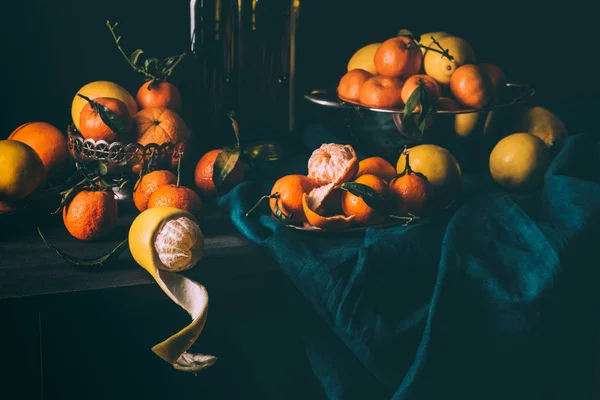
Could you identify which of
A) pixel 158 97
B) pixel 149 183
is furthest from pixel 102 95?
pixel 149 183

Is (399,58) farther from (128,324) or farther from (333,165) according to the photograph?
(128,324)

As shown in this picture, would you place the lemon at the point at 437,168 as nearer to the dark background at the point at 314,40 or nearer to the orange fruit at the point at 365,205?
the orange fruit at the point at 365,205

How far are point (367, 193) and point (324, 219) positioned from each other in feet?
0.27

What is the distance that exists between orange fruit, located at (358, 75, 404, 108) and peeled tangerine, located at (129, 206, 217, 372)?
0.50 m

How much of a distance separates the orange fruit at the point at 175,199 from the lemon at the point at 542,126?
0.73 metres

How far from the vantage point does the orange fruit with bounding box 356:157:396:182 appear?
1234 mm

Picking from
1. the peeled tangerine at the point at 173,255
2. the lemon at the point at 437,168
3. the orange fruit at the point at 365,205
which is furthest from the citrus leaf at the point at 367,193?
the peeled tangerine at the point at 173,255

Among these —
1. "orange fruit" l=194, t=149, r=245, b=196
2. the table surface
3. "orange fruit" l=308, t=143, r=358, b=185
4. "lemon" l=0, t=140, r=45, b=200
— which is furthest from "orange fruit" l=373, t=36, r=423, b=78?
"lemon" l=0, t=140, r=45, b=200

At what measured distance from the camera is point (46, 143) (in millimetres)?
1309

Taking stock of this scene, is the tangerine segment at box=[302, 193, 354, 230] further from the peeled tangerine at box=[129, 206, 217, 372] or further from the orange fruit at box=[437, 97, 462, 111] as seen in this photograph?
the orange fruit at box=[437, 97, 462, 111]

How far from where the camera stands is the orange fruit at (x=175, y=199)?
1.14 meters

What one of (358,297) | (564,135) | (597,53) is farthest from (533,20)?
(358,297)

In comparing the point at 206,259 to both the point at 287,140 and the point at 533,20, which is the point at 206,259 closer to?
the point at 287,140

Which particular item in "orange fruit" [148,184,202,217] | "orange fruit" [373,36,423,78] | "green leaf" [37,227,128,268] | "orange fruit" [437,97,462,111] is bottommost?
"green leaf" [37,227,128,268]
